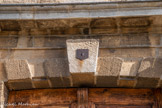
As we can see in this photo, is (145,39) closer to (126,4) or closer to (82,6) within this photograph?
(126,4)

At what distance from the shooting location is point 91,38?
163 inches

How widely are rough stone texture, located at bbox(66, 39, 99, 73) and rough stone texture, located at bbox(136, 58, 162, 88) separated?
601 mm

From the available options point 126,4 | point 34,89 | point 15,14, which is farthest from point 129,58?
point 15,14

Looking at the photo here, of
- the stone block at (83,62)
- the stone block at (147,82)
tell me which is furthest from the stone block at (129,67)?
the stone block at (83,62)

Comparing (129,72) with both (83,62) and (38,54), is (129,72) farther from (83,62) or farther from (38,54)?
(38,54)

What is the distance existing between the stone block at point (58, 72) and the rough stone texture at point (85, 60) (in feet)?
0.46

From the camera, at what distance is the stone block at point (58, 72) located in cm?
386

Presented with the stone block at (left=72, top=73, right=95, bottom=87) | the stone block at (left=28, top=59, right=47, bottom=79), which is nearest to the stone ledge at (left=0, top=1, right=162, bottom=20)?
the stone block at (left=28, top=59, right=47, bottom=79)

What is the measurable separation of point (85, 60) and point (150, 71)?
0.82 meters

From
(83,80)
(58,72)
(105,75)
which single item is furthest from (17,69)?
(105,75)

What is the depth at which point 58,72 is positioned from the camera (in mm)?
3871

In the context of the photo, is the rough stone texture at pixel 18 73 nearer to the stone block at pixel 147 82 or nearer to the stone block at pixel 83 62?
the stone block at pixel 83 62

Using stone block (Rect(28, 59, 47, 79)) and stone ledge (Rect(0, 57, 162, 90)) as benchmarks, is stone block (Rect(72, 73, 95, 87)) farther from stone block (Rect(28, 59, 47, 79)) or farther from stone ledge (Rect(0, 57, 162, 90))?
stone block (Rect(28, 59, 47, 79))

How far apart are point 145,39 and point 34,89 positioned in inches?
64.6
